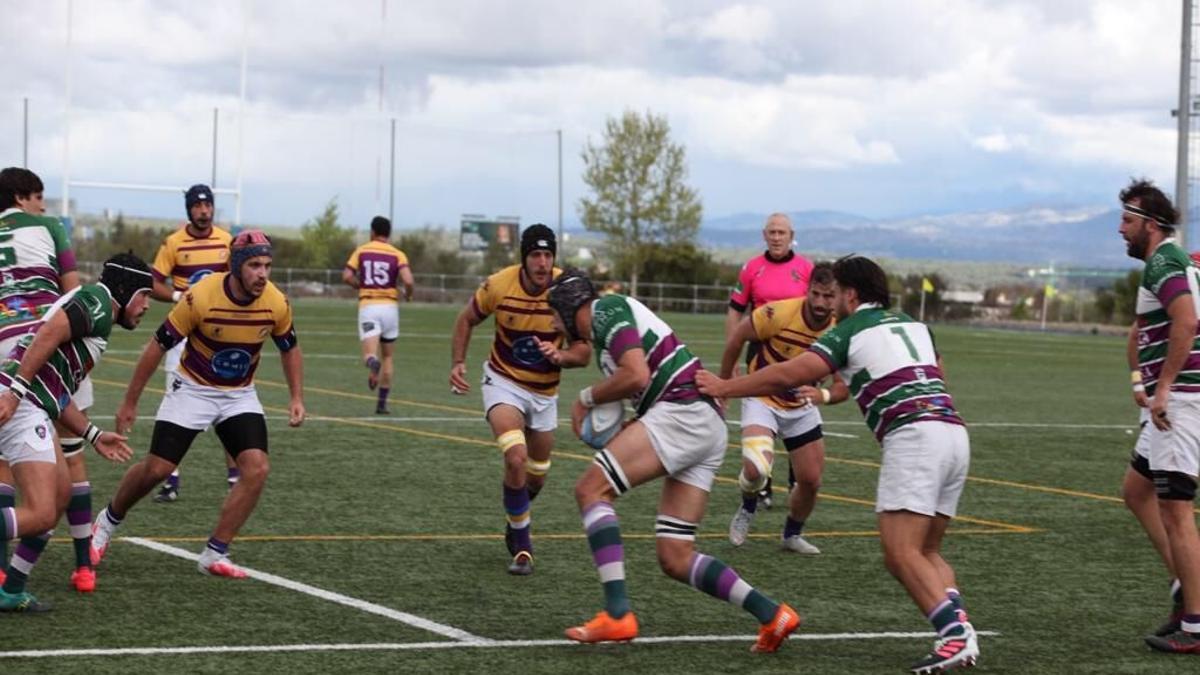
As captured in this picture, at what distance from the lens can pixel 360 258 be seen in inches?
891

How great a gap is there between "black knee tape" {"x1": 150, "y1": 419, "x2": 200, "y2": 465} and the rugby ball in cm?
291

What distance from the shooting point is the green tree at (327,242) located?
88887 millimetres

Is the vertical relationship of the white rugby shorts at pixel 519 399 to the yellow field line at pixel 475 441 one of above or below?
above

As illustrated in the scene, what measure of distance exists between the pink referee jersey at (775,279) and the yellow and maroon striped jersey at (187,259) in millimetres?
4275

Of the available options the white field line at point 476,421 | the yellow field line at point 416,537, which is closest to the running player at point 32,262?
the yellow field line at point 416,537

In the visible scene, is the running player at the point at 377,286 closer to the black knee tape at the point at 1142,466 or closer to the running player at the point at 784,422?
the running player at the point at 784,422

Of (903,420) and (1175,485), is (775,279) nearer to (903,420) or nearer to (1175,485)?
(1175,485)

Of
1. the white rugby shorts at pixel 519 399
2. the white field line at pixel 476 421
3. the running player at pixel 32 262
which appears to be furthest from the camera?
the white field line at pixel 476 421

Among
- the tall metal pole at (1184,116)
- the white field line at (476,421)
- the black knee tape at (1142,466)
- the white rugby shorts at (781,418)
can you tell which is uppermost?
the tall metal pole at (1184,116)

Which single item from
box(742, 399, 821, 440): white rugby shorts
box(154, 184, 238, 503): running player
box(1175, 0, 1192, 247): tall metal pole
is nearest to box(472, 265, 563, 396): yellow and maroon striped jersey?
box(742, 399, 821, 440): white rugby shorts

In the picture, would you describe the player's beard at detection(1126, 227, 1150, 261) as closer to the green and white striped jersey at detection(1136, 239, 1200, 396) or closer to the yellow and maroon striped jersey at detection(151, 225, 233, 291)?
the green and white striped jersey at detection(1136, 239, 1200, 396)

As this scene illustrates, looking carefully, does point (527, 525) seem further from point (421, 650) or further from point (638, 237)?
point (638, 237)

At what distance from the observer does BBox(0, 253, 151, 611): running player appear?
857 cm

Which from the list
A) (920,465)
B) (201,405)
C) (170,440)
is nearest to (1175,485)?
(920,465)
